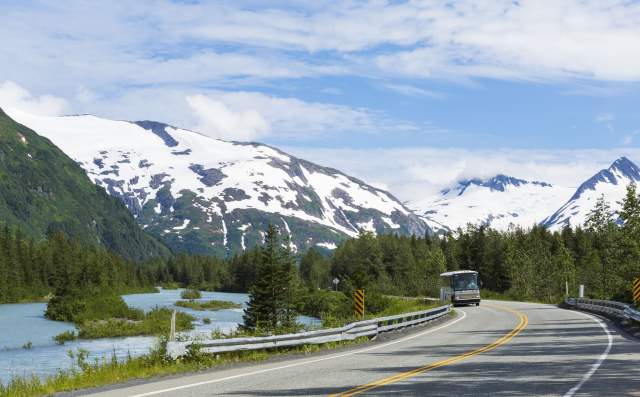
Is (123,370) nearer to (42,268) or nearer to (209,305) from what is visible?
(209,305)

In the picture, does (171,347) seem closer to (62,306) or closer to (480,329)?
(480,329)

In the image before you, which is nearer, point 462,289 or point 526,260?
point 462,289

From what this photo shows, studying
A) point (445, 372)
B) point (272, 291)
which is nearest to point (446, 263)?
point (272, 291)

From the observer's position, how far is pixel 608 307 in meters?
45.3

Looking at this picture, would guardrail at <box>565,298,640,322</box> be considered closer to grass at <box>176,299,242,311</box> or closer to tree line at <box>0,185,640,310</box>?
tree line at <box>0,185,640,310</box>

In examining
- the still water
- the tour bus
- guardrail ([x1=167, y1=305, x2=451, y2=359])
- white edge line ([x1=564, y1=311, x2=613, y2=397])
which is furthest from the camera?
the tour bus

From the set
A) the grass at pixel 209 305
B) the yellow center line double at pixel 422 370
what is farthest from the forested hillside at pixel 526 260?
the yellow center line double at pixel 422 370

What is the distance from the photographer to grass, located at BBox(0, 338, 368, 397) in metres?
16.0

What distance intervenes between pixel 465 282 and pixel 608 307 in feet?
73.7

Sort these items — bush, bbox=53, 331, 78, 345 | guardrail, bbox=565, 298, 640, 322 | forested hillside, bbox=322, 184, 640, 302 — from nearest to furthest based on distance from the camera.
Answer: guardrail, bbox=565, 298, 640, 322 < bush, bbox=53, 331, 78, 345 < forested hillside, bbox=322, 184, 640, 302

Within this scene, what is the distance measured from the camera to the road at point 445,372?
14.8 metres

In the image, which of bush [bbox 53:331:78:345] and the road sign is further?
bush [bbox 53:331:78:345]

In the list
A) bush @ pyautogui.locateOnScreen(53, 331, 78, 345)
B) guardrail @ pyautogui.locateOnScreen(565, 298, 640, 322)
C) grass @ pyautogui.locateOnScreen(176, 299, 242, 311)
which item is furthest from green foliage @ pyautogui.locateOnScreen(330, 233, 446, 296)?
guardrail @ pyautogui.locateOnScreen(565, 298, 640, 322)

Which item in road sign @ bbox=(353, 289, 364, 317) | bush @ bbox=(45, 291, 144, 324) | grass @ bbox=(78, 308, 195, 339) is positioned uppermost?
road sign @ bbox=(353, 289, 364, 317)
